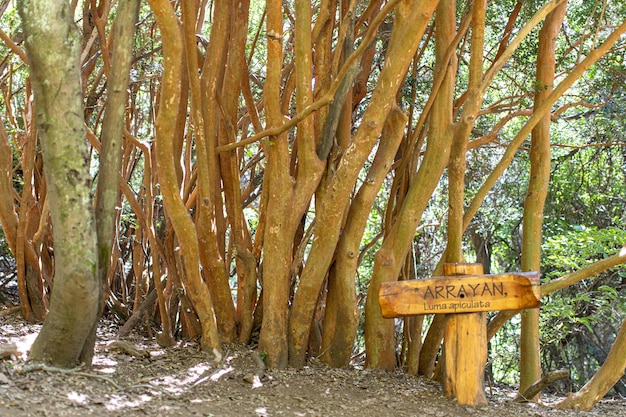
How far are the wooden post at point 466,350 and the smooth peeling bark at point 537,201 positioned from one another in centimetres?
118

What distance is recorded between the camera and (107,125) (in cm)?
418

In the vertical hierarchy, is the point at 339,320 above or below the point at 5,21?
below

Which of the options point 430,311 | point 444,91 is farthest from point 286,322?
point 444,91

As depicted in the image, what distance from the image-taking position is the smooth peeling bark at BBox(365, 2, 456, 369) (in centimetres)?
511

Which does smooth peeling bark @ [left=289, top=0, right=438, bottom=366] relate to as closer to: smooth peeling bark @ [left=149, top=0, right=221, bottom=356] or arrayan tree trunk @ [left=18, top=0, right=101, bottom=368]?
smooth peeling bark @ [left=149, top=0, right=221, bottom=356]

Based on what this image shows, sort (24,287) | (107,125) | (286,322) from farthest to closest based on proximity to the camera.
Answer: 1. (24,287)
2. (286,322)
3. (107,125)

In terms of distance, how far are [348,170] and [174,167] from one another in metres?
1.15

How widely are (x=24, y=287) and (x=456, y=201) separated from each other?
154 inches

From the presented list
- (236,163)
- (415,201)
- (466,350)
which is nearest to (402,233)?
(415,201)

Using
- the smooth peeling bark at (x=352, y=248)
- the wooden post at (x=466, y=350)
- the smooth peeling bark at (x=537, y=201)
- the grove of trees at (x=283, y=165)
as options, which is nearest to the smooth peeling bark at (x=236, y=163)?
the grove of trees at (x=283, y=165)

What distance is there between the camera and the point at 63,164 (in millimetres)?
3719

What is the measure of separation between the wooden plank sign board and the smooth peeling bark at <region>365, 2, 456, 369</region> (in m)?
0.90

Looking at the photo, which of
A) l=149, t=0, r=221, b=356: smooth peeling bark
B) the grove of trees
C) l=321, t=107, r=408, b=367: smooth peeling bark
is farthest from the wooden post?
l=149, t=0, r=221, b=356: smooth peeling bark

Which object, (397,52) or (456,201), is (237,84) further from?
(456,201)
